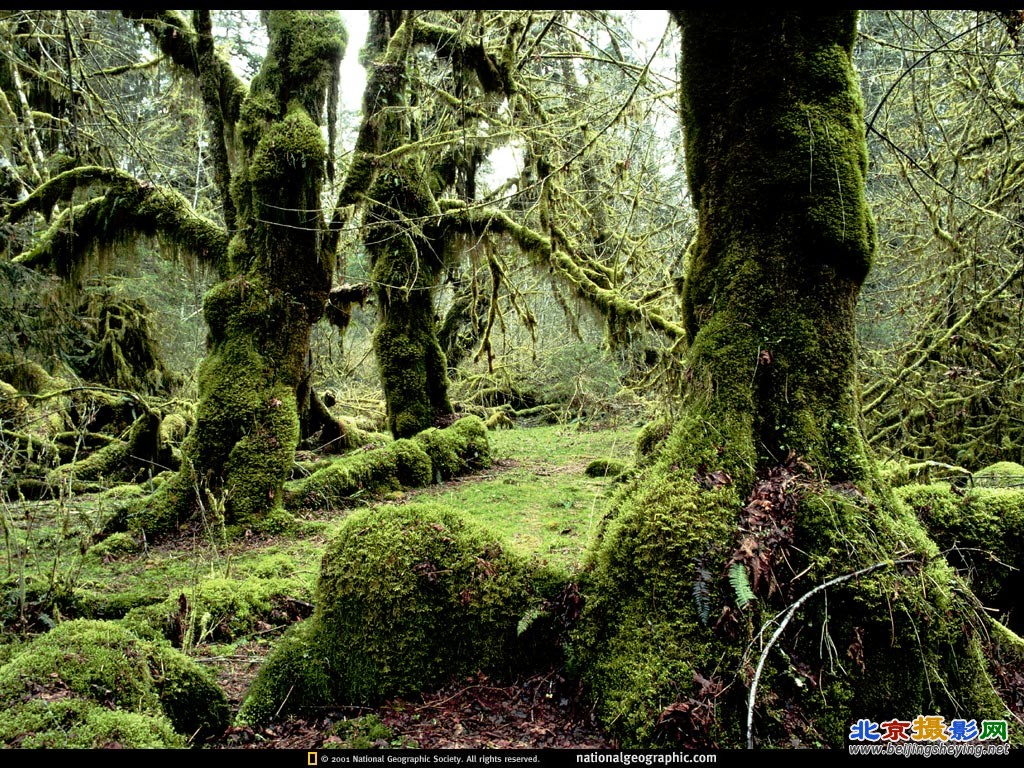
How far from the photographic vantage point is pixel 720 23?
Result: 3518mm

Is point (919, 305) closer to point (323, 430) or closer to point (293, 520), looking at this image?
point (293, 520)

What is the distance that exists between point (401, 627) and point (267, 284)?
5.74 metres

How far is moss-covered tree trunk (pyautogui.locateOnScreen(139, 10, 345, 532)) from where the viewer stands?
7.04m

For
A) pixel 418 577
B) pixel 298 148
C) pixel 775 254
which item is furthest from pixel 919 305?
pixel 298 148

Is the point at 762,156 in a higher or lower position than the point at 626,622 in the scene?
higher

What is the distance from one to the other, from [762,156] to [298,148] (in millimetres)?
5946

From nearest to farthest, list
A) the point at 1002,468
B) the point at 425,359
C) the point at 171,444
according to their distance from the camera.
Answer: the point at 1002,468 < the point at 171,444 < the point at 425,359

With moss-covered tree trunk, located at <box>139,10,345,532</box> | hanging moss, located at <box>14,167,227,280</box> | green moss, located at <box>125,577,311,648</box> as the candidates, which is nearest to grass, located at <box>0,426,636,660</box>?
green moss, located at <box>125,577,311,648</box>

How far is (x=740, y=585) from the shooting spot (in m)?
2.66

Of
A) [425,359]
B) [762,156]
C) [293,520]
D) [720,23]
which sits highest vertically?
[720,23]

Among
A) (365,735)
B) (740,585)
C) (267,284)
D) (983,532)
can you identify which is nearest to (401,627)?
(365,735)

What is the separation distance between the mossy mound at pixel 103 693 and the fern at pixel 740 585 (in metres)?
2.56

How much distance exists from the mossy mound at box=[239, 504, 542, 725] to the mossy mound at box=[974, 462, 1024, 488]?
15.9 feet

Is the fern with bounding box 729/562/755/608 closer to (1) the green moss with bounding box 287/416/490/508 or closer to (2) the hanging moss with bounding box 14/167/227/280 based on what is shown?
(1) the green moss with bounding box 287/416/490/508
